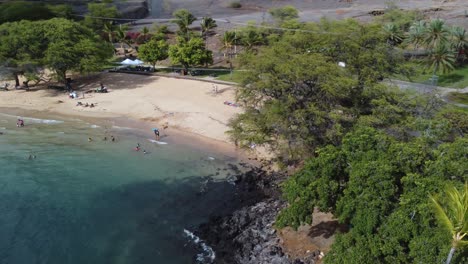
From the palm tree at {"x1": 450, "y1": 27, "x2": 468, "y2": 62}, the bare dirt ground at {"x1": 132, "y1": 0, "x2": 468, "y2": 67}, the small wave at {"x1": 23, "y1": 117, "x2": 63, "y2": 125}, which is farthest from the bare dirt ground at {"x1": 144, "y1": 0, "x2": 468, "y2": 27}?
the small wave at {"x1": 23, "y1": 117, "x2": 63, "y2": 125}

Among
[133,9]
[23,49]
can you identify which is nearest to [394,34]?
[23,49]

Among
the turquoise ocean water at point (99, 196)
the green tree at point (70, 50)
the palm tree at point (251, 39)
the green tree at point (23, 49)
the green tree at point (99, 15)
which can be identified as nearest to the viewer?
the turquoise ocean water at point (99, 196)

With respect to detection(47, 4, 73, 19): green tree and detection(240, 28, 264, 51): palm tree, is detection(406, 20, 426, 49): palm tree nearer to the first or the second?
detection(240, 28, 264, 51): palm tree

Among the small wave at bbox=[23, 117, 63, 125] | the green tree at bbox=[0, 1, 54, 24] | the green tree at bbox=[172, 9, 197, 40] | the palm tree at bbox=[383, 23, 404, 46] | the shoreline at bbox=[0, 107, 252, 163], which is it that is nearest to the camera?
the shoreline at bbox=[0, 107, 252, 163]

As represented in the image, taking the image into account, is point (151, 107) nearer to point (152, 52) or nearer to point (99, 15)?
point (152, 52)

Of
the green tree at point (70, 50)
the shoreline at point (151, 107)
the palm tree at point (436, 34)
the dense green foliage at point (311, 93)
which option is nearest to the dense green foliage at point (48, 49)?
the green tree at point (70, 50)

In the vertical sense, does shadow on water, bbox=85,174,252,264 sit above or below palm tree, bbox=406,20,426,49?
below

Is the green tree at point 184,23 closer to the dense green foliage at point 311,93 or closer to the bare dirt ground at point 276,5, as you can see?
the bare dirt ground at point 276,5
